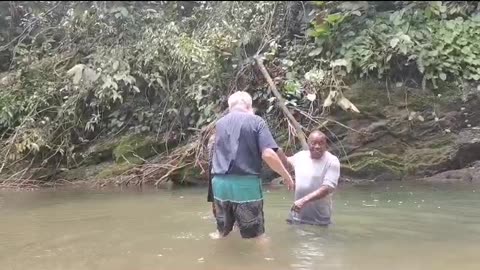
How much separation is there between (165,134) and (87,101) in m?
1.77

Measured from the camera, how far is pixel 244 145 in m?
5.59

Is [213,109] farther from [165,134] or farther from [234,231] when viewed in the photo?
[234,231]

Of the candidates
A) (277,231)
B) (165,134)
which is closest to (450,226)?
(277,231)

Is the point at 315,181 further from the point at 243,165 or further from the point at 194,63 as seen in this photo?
the point at 194,63

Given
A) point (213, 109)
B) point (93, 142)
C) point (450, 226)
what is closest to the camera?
point (450, 226)

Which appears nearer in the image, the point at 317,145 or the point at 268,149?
the point at 268,149

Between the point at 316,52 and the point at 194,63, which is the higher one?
the point at 316,52

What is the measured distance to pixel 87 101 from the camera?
11.9m

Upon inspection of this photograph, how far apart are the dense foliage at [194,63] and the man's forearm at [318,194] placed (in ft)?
14.3

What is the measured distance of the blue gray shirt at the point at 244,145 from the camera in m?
5.58

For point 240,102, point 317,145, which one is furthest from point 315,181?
point 240,102

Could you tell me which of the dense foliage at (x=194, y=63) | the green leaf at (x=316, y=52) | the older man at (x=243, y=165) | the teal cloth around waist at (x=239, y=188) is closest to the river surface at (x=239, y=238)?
the older man at (x=243, y=165)

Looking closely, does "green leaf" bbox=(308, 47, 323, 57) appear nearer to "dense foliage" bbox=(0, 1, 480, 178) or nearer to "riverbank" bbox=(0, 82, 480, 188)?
"dense foliage" bbox=(0, 1, 480, 178)

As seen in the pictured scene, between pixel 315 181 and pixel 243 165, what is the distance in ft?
2.77
